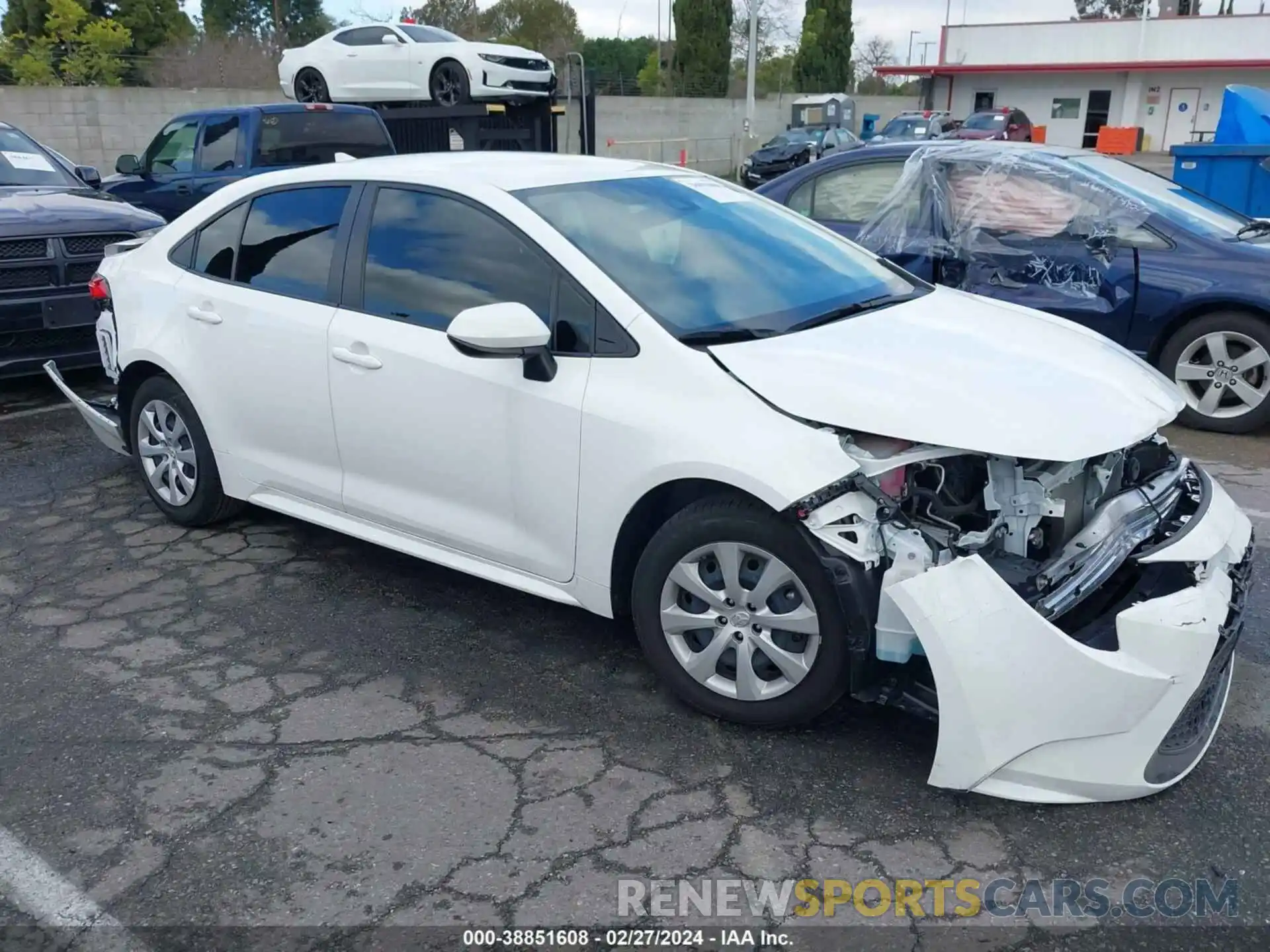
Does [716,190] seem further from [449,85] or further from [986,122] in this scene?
[986,122]

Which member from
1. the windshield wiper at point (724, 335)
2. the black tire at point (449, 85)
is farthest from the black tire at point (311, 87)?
the windshield wiper at point (724, 335)

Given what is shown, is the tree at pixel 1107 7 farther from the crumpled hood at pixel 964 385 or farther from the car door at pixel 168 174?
the crumpled hood at pixel 964 385

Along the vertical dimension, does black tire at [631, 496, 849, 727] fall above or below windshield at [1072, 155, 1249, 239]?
below

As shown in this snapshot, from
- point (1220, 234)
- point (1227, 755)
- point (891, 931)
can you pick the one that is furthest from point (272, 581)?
point (1220, 234)

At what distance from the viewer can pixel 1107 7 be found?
259 ft

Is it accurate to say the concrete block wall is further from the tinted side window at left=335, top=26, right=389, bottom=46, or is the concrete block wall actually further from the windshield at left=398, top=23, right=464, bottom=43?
the windshield at left=398, top=23, right=464, bottom=43

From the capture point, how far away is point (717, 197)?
4.39 meters

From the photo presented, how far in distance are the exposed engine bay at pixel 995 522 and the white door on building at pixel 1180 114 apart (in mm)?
48467

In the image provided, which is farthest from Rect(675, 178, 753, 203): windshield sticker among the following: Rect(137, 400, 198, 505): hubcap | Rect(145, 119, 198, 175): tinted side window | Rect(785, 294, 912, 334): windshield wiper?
Rect(145, 119, 198, 175): tinted side window

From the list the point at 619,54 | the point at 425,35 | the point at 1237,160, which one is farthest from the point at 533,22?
the point at 1237,160

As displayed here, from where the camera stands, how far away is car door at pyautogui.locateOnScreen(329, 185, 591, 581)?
3615mm

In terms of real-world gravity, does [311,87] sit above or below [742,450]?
above

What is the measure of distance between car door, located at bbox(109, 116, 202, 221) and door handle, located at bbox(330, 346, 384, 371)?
7288 millimetres

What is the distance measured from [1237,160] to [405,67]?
933 cm
